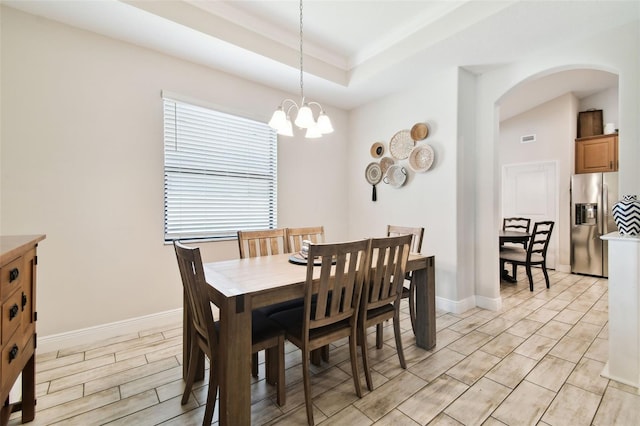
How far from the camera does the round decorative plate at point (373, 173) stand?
401cm

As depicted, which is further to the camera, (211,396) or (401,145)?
(401,145)

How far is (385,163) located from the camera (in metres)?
3.91

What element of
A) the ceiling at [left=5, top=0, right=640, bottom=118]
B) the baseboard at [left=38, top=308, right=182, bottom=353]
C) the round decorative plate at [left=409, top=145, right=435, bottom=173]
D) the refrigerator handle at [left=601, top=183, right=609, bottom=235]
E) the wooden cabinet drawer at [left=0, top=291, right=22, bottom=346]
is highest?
the ceiling at [left=5, top=0, right=640, bottom=118]

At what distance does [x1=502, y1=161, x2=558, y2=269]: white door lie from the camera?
205 inches

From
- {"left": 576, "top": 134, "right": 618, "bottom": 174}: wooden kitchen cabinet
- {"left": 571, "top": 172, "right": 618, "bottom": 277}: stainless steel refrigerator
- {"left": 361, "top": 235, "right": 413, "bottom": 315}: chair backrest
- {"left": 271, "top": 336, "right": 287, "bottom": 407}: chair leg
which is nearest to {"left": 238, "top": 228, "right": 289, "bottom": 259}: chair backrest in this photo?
{"left": 271, "top": 336, "right": 287, "bottom": 407}: chair leg

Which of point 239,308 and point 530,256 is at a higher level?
point 239,308

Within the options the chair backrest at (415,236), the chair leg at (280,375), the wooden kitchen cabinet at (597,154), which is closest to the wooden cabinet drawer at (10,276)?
the chair leg at (280,375)

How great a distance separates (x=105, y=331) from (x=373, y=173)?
351cm

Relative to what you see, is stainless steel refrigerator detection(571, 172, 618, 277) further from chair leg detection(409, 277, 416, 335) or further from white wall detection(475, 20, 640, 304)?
chair leg detection(409, 277, 416, 335)

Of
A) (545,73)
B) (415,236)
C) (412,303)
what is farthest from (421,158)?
(412,303)

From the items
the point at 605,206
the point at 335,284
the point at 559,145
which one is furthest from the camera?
the point at 559,145

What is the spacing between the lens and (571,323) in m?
2.88

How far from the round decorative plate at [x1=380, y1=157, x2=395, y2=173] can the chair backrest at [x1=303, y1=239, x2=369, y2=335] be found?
7.81ft

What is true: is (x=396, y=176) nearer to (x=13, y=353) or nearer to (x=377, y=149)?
(x=377, y=149)
